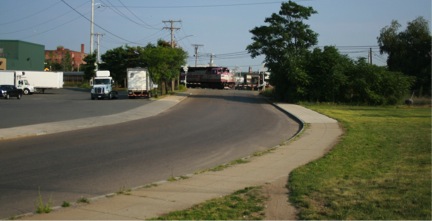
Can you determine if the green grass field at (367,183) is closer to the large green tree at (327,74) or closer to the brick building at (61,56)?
the large green tree at (327,74)

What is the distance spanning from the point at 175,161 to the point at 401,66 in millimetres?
55472

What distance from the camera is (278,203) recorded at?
23.1 feet

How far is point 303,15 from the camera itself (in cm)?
4888

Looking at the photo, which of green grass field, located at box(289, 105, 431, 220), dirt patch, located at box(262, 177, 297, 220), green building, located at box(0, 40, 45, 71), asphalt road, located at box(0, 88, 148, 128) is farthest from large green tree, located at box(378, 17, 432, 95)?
green building, located at box(0, 40, 45, 71)

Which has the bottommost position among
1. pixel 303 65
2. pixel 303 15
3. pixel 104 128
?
pixel 104 128

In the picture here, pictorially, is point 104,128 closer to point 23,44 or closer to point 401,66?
point 401,66

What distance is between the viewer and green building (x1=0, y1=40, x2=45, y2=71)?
291 feet

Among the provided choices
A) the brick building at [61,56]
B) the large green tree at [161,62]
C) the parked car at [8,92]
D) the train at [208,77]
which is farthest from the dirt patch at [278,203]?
the brick building at [61,56]

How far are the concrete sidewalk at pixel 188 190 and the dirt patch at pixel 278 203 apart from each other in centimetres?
13

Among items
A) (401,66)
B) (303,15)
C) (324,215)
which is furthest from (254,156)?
(401,66)

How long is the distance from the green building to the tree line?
188 ft

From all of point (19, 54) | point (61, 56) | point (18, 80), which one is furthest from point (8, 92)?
point (61, 56)

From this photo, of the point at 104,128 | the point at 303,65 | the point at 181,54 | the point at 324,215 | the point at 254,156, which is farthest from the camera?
the point at 181,54

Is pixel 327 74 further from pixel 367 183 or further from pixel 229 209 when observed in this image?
pixel 229 209
